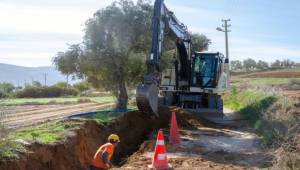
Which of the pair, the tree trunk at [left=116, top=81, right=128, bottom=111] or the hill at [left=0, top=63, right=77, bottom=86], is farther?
the hill at [left=0, top=63, right=77, bottom=86]

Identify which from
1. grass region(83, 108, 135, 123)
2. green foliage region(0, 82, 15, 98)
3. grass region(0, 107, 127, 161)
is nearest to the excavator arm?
grass region(0, 107, 127, 161)

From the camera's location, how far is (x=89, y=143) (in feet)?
43.8

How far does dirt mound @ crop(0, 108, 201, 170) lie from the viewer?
32.3 feet

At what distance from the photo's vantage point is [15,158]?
871cm

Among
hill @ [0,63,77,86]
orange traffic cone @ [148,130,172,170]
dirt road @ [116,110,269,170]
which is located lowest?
dirt road @ [116,110,269,170]

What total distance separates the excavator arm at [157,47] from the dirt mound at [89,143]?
1771mm

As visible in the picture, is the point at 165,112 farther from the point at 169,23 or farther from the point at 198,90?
the point at 169,23

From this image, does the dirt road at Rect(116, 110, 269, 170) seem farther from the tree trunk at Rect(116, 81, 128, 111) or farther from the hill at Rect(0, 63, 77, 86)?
the hill at Rect(0, 63, 77, 86)

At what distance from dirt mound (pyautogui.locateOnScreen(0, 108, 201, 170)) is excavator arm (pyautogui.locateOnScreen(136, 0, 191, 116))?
1771 millimetres

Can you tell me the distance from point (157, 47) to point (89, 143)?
374cm

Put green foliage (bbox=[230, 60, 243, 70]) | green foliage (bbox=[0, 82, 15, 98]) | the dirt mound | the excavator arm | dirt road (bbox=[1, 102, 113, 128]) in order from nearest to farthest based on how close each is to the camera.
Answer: green foliage (bbox=[0, 82, 15, 98])
the dirt mound
the excavator arm
dirt road (bbox=[1, 102, 113, 128])
green foliage (bbox=[230, 60, 243, 70])

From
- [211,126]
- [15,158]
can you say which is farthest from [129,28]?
[15,158]

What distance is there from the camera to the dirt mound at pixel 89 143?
984cm

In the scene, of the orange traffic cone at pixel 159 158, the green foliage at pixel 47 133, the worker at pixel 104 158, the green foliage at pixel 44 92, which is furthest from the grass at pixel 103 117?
the green foliage at pixel 44 92
